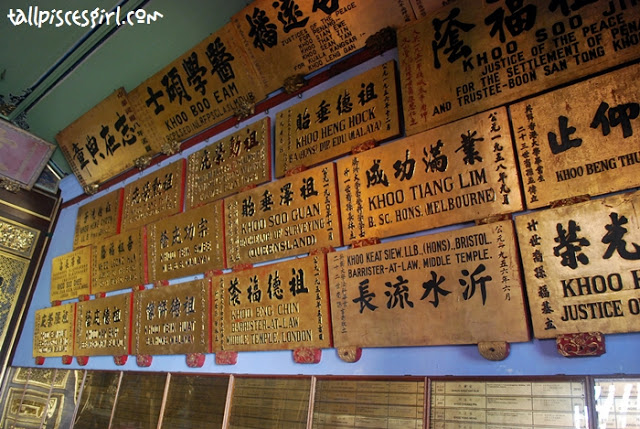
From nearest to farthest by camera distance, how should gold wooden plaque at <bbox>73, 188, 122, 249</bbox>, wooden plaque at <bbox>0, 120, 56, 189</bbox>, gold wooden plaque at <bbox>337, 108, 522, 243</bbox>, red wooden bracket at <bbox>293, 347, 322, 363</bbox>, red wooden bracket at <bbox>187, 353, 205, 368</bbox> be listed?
gold wooden plaque at <bbox>337, 108, 522, 243</bbox>, red wooden bracket at <bbox>293, 347, 322, 363</bbox>, red wooden bracket at <bbox>187, 353, 205, 368</bbox>, gold wooden plaque at <bbox>73, 188, 122, 249</bbox>, wooden plaque at <bbox>0, 120, 56, 189</bbox>

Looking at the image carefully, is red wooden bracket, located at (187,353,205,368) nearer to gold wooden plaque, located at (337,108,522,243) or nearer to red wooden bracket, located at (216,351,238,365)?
red wooden bracket, located at (216,351,238,365)

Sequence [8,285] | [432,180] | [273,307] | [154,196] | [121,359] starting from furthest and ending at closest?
[8,285]
[154,196]
[121,359]
[273,307]
[432,180]

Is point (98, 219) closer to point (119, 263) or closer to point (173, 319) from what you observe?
point (119, 263)

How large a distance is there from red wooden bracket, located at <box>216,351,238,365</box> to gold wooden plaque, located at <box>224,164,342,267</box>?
506 millimetres

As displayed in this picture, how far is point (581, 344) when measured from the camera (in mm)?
1465

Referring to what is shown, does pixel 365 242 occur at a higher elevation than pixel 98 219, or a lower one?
lower

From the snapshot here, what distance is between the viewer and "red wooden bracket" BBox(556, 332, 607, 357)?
1.44 metres

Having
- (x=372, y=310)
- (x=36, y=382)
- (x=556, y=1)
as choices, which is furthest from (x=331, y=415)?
(x=36, y=382)

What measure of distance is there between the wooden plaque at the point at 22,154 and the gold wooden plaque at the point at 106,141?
324 millimetres

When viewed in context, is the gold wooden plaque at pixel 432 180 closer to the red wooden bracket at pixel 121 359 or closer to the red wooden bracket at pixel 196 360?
A: the red wooden bracket at pixel 196 360

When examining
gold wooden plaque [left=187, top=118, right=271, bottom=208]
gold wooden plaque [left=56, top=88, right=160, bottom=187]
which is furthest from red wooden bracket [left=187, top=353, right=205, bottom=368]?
gold wooden plaque [left=56, top=88, right=160, bottom=187]

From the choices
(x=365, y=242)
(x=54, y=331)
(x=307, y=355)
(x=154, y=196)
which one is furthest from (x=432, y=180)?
(x=54, y=331)

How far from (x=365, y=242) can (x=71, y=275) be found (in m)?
2.96

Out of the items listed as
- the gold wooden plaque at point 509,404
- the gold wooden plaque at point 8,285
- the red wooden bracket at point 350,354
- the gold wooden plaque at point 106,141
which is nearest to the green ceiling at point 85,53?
the gold wooden plaque at point 106,141
